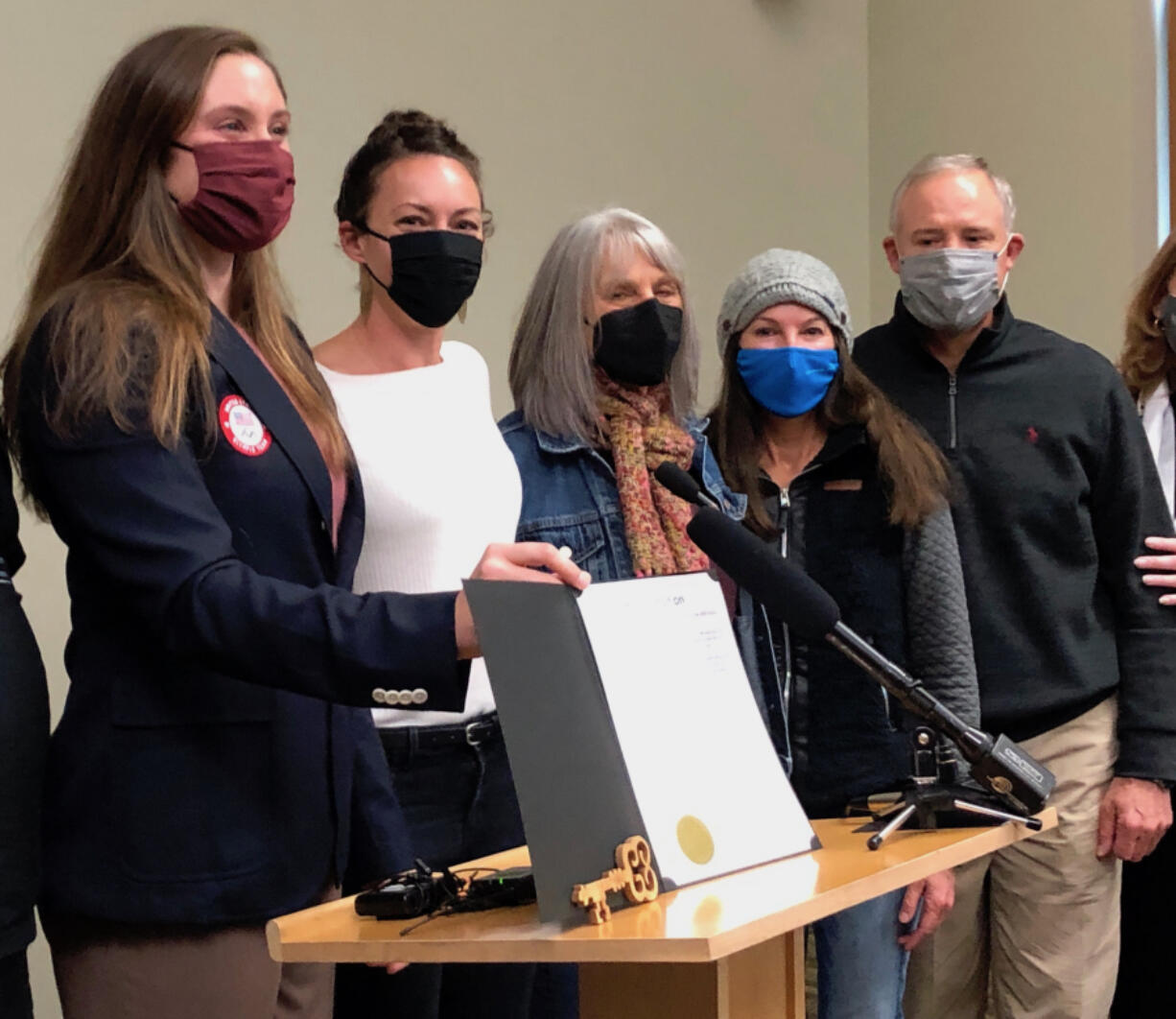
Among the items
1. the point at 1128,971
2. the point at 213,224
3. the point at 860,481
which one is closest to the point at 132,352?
the point at 213,224

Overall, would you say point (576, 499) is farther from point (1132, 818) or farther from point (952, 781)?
point (1132, 818)

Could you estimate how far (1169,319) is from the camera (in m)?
2.95

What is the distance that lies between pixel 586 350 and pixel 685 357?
7.2 inches

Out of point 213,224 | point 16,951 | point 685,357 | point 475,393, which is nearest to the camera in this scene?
point 16,951

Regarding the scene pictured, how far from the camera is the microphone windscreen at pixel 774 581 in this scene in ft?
4.79

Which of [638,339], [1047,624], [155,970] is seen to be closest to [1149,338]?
[1047,624]

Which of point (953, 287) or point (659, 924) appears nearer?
point (659, 924)

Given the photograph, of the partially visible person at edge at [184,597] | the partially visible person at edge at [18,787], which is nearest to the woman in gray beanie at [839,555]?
the partially visible person at edge at [184,597]

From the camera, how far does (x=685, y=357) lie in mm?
2375

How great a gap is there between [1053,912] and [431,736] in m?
1.22

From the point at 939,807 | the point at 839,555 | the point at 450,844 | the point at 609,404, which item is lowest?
the point at 450,844

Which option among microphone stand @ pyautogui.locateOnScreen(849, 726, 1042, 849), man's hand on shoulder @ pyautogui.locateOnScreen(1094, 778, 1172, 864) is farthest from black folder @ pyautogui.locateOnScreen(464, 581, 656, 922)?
man's hand on shoulder @ pyautogui.locateOnScreen(1094, 778, 1172, 864)

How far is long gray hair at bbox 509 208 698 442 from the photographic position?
226 cm

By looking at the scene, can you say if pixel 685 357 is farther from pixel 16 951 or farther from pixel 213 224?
pixel 16 951
